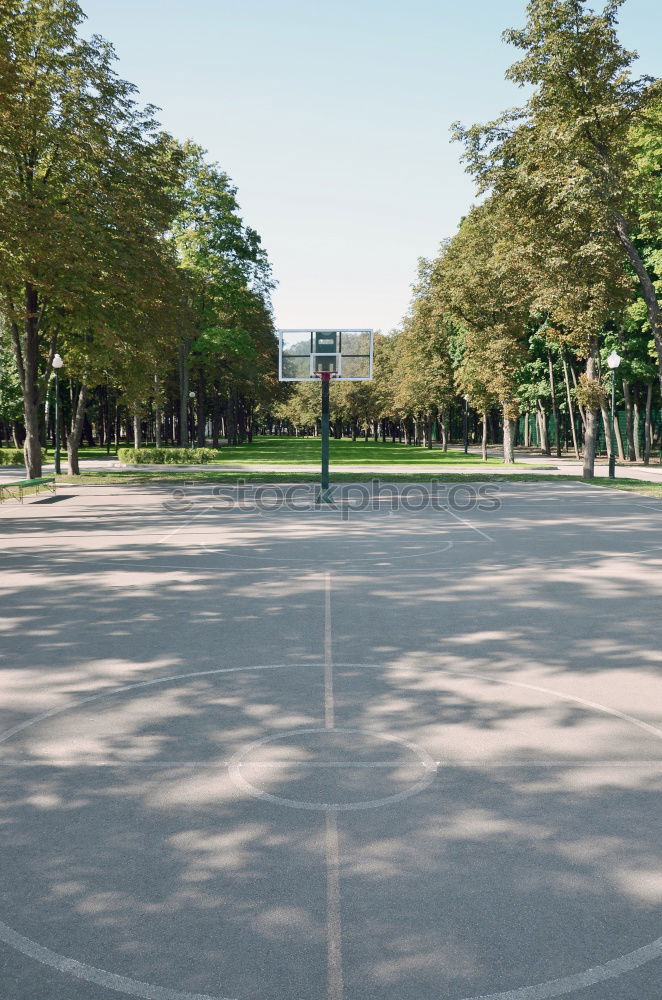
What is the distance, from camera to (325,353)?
27078 millimetres

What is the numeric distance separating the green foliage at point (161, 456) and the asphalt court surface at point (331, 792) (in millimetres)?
31986

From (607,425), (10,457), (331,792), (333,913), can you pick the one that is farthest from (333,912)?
(10,457)

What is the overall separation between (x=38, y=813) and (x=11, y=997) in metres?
1.58

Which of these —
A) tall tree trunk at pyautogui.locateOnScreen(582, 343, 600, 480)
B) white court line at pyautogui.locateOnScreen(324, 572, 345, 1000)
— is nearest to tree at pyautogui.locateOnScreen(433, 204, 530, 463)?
tall tree trunk at pyautogui.locateOnScreen(582, 343, 600, 480)

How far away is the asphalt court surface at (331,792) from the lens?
346 centimetres

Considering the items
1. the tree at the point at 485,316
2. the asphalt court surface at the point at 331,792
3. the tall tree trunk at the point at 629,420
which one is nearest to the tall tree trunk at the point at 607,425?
the tall tree trunk at the point at 629,420

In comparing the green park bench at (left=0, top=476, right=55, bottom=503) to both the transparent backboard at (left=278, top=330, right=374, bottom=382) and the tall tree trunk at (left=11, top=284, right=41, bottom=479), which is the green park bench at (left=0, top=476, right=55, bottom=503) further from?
the transparent backboard at (left=278, top=330, right=374, bottom=382)

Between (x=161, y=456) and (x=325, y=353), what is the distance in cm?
1885

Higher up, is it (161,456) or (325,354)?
(325,354)

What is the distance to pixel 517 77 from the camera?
29484 millimetres

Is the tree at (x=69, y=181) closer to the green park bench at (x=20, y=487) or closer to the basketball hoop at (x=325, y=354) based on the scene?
the green park bench at (x=20, y=487)

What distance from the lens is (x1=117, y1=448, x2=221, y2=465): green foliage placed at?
4325 centimetres

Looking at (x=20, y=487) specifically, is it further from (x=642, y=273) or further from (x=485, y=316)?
(x=485, y=316)

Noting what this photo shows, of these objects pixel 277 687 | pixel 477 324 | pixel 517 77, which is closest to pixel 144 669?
pixel 277 687
